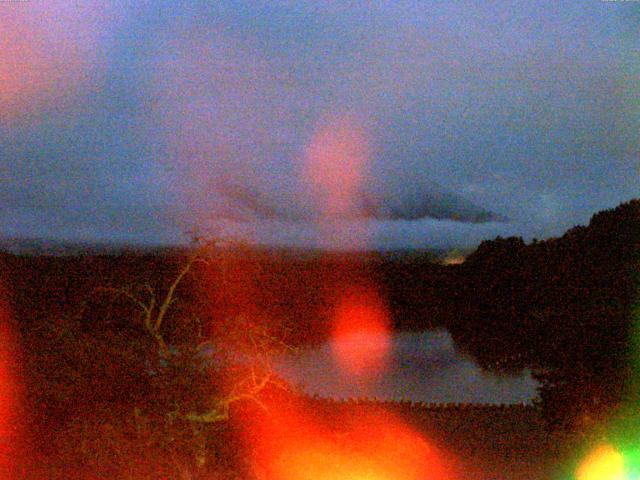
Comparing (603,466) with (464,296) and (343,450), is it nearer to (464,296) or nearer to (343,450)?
(343,450)

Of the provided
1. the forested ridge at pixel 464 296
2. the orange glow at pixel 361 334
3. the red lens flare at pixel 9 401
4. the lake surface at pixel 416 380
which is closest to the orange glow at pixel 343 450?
the forested ridge at pixel 464 296

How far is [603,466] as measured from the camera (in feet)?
25.1

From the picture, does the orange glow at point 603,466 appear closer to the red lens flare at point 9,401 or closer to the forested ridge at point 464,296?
the forested ridge at point 464,296

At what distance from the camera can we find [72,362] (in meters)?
7.12

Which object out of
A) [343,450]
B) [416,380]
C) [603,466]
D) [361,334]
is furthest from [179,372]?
[361,334]

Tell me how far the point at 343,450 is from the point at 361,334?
17.6 m

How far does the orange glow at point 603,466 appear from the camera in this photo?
733 centimetres

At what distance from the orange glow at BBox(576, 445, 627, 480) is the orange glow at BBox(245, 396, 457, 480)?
1.66 meters

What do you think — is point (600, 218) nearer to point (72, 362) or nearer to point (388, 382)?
point (388, 382)

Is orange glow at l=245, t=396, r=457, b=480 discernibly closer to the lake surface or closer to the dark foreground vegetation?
the dark foreground vegetation

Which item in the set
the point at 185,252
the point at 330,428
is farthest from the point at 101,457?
the point at 330,428

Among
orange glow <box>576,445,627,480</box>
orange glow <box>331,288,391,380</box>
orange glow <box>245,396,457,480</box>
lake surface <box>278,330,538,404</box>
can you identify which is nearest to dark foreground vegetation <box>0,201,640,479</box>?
orange glow <box>576,445,627,480</box>

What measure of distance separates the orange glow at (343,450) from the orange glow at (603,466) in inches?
65.4

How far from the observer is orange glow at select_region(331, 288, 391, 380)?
18.8m
